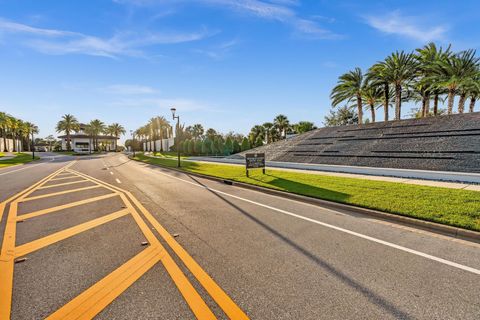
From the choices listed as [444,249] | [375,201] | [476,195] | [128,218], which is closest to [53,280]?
[128,218]

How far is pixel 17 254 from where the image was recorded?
411 centimetres

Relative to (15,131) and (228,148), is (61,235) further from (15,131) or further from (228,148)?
(15,131)

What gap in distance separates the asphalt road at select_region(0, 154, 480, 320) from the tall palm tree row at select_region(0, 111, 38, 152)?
73.3 m

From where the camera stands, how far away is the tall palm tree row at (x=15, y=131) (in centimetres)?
6048

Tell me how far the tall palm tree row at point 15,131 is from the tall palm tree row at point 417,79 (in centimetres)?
7539

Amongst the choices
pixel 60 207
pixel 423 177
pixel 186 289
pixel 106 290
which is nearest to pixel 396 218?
pixel 186 289

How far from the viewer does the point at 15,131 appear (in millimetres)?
80938

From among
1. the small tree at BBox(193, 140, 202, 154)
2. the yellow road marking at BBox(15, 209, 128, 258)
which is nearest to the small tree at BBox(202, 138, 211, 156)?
the small tree at BBox(193, 140, 202, 154)

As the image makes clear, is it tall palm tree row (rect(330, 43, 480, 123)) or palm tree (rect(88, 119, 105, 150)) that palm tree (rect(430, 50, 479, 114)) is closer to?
tall palm tree row (rect(330, 43, 480, 123))

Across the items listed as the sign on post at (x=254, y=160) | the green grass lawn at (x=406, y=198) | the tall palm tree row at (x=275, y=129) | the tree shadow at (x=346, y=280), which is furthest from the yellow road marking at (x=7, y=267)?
the tall palm tree row at (x=275, y=129)

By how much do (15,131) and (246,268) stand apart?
4365 inches

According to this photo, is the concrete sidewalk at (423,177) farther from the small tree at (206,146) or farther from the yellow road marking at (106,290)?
the small tree at (206,146)

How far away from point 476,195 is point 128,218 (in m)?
10.9

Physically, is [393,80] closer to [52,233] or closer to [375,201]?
[375,201]
